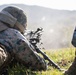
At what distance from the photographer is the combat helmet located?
7438 mm

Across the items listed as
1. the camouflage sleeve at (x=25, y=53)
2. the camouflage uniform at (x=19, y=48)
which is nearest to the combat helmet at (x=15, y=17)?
the camouflage uniform at (x=19, y=48)

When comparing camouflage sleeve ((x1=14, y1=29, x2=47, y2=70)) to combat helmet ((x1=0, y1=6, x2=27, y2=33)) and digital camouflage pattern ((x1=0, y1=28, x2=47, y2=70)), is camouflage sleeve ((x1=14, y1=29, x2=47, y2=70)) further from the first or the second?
combat helmet ((x1=0, y1=6, x2=27, y2=33))

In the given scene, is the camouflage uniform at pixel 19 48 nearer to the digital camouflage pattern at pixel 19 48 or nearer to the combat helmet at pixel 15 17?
the digital camouflage pattern at pixel 19 48

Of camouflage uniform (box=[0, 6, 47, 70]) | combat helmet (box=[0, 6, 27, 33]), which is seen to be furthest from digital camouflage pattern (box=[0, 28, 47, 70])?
combat helmet (box=[0, 6, 27, 33])

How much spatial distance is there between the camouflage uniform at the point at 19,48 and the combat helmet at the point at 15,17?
20cm

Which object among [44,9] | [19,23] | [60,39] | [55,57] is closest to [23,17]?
[19,23]

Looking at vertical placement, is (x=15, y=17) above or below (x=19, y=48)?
above

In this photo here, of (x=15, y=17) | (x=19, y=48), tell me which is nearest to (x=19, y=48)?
(x=19, y=48)

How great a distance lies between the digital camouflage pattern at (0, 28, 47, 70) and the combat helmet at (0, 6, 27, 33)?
0.85 feet

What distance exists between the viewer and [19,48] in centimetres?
707

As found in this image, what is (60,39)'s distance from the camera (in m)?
72.9

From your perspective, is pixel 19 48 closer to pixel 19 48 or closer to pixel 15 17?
pixel 19 48

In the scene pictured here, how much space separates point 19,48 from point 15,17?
0.97m

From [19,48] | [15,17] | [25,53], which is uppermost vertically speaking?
[15,17]
